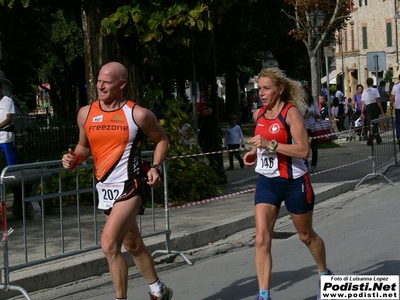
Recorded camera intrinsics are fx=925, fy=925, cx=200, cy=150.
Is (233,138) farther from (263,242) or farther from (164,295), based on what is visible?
(263,242)

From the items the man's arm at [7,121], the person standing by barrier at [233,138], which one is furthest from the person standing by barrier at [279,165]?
the person standing by barrier at [233,138]

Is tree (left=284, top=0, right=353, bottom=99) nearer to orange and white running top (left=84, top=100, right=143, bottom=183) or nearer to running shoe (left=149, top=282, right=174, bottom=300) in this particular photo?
running shoe (left=149, top=282, right=174, bottom=300)

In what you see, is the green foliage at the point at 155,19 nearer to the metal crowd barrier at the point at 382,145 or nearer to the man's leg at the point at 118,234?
the metal crowd barrier at the point at 382,145

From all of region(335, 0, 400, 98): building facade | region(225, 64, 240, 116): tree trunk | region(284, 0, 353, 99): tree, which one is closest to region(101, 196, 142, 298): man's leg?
region(284, 0, 353, 99): tree

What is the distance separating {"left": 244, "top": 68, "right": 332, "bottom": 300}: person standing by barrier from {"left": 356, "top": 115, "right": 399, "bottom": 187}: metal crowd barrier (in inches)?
369

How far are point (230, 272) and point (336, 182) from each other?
758 centimetres

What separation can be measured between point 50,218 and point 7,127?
127 inches

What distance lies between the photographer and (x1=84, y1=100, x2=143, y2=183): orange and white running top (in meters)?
6.91

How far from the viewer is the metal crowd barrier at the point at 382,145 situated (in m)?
17.2

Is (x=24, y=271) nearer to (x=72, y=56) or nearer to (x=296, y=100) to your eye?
(x=296, y=100)

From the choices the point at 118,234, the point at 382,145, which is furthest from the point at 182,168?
the point at 118,234

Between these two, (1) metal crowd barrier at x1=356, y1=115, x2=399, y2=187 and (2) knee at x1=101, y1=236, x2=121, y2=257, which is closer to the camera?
(2) knee at x1=101, y1=236, x2=121, y2=257

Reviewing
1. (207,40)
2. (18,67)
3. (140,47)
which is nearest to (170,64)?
(18,67)

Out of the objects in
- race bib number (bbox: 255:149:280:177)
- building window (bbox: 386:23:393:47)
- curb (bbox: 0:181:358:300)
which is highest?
building window (bbox: 386:23:393:47)
